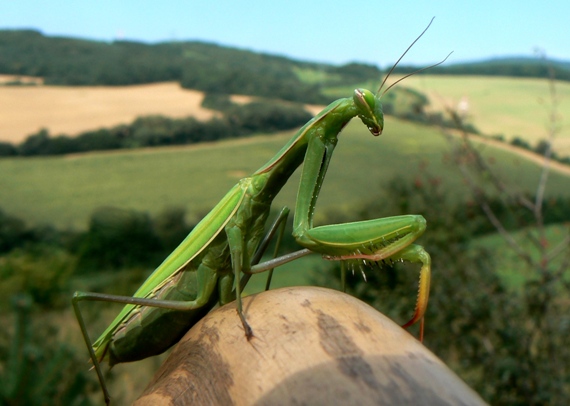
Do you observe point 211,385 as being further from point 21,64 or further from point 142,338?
point 21,64

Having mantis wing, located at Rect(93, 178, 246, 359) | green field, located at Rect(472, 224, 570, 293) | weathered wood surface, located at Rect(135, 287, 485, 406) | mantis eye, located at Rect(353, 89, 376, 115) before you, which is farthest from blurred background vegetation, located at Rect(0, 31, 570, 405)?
weathered wood surface, located at Rect(135, 287, 485, 406)

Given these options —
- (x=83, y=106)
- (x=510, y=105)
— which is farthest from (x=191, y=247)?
(x=510, y=105)

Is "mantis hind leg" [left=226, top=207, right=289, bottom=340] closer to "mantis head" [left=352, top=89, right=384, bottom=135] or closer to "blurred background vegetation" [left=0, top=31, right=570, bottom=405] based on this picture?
"mantis head" [left=352, top=89, right=384, bottom=135]

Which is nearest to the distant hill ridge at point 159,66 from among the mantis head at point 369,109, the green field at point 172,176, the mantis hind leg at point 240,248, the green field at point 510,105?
the green field at point 510,105

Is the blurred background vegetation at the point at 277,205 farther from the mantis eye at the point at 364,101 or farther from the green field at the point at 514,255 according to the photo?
the mantis eye at the point at 364,101

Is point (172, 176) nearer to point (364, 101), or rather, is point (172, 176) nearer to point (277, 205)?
point (277, 205)

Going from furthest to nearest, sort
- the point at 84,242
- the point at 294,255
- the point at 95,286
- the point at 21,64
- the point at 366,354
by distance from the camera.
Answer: the point at 21,64 < the point at 84,242 < the point at 95,286 < the point at 294,255 < the point at 366,354

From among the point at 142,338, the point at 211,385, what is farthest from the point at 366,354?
the point at 142,338
